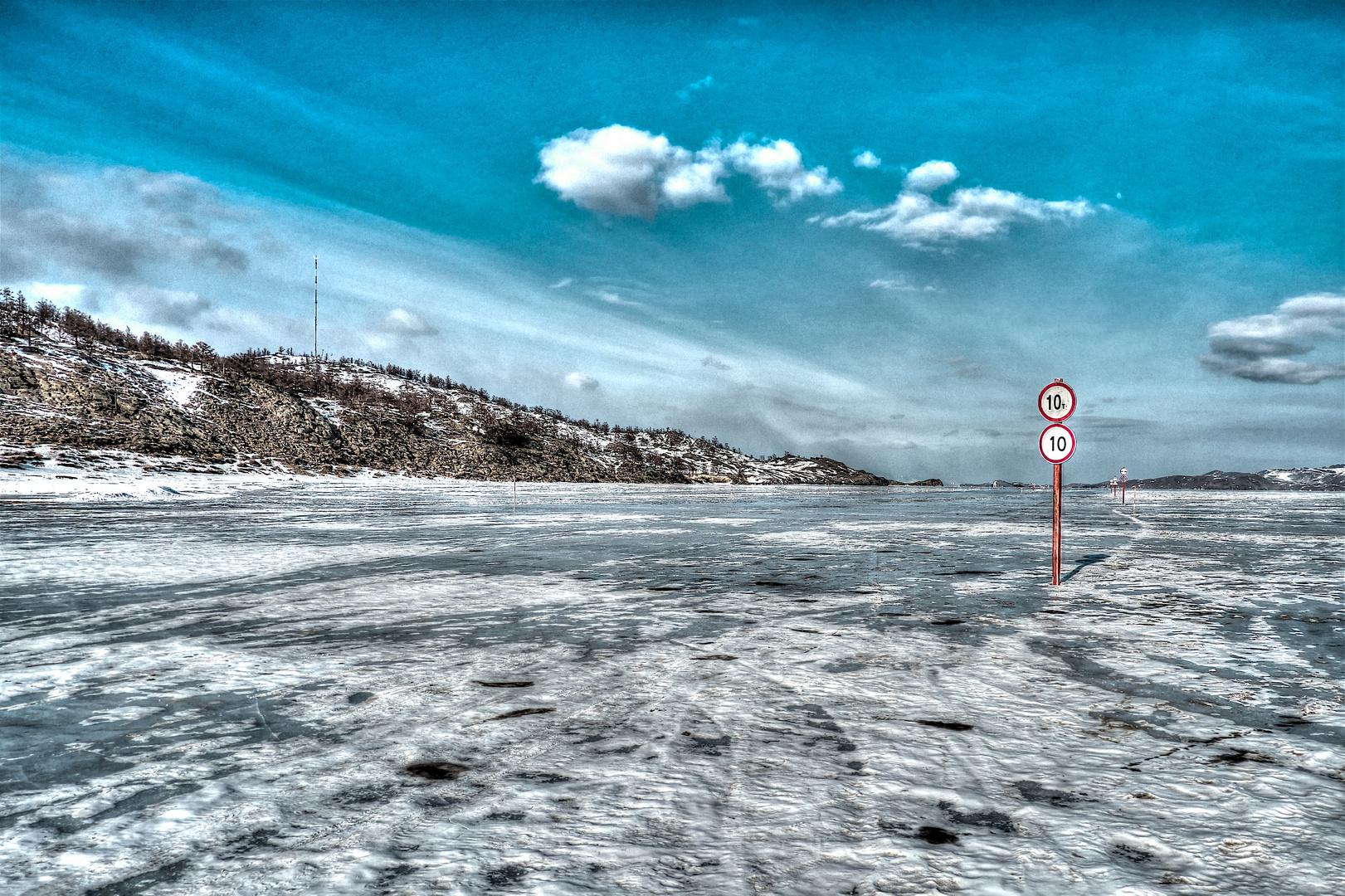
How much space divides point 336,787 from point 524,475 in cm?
6956

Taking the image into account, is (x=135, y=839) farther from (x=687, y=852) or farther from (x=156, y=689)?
(x=156, y=689)

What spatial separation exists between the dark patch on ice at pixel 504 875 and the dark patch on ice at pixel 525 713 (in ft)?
5.27

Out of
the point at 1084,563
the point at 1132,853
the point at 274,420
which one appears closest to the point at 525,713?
the point at 1132,853

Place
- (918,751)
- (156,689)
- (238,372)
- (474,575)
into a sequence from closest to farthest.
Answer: (918,751) < (156,689) < (474,575) < (238,372)

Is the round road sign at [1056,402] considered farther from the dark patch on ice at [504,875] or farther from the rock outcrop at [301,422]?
the rock outcrop at [301,422]

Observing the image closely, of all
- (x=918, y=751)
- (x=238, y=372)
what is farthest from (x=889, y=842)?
(x=238, y=372)

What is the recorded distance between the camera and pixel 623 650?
561cm

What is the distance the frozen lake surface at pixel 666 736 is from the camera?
2.45 m

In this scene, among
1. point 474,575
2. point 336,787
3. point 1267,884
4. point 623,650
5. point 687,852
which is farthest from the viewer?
point 474,575

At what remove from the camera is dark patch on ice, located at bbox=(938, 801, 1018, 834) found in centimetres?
271

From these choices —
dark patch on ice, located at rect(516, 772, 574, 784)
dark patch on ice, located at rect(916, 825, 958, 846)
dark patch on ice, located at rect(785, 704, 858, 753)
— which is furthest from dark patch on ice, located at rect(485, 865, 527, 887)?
dark patch on ice, located at rect(785, 704, 858, 753)

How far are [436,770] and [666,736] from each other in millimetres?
1117

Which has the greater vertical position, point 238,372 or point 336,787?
point 238,372

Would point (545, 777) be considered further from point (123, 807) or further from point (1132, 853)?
point (1132, 853)
